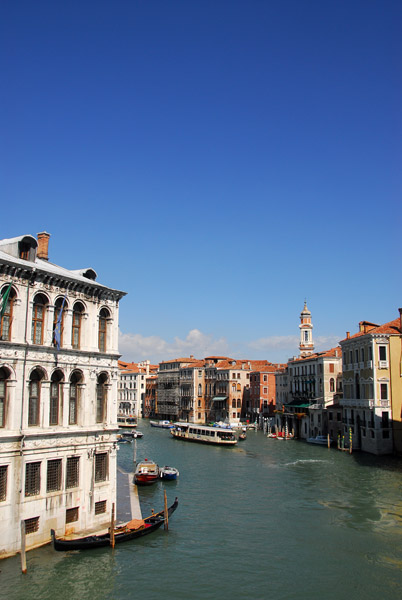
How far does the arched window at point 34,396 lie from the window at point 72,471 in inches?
89.1

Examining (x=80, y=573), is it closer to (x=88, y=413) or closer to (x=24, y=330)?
(x=88, y=413)

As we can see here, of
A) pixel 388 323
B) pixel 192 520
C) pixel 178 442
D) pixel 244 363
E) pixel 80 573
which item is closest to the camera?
pixel 80 573

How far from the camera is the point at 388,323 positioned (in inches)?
2098

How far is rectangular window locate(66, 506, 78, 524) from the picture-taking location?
21.6 m

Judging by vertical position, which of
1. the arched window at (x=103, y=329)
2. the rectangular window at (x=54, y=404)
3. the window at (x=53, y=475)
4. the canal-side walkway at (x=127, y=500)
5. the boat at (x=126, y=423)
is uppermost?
the arched window at (x=103, y=329)

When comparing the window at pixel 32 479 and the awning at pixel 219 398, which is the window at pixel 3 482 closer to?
the window at pixel 32 479

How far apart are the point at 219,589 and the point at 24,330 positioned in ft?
37.4

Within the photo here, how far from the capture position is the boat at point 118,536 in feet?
66.3

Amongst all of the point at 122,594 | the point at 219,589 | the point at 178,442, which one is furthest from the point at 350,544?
the point at 178,442

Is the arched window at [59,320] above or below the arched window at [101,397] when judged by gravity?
above

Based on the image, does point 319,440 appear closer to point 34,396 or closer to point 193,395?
point 193,395

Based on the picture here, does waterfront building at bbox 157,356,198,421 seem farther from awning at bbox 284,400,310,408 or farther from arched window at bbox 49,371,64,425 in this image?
arched window at bbox 49,371,64,425

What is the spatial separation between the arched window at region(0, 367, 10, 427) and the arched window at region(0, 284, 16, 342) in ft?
3.83

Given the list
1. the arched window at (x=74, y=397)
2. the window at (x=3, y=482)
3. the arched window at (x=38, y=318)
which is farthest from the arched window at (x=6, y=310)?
the window at (x=3, y=482)
